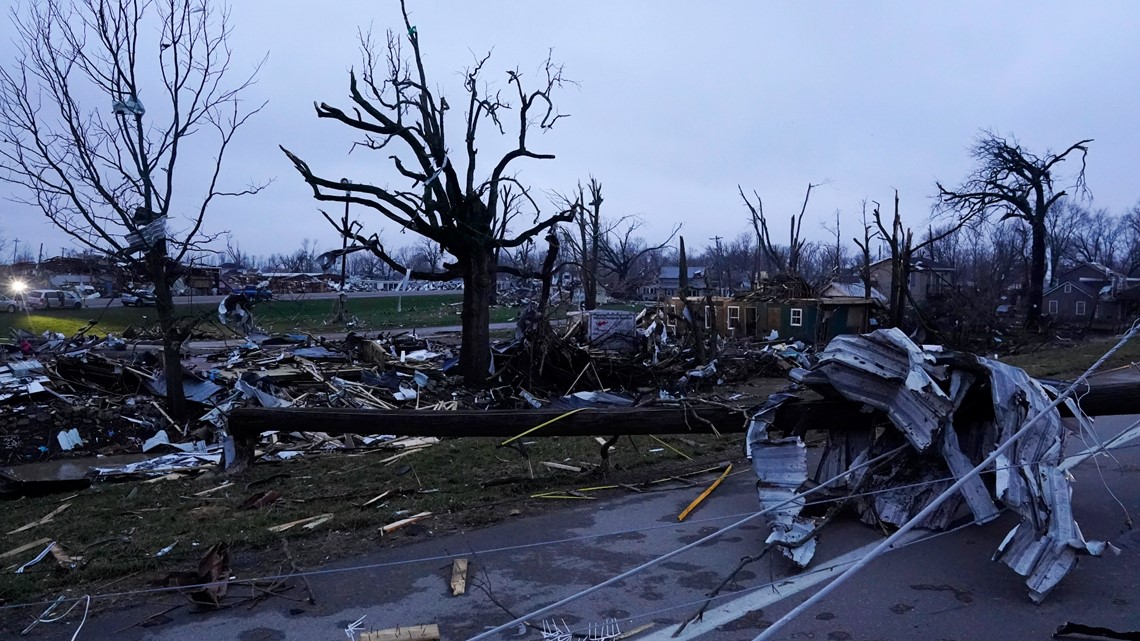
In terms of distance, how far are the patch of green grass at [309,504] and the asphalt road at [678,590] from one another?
500 mm

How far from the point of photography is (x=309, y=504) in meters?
7.74

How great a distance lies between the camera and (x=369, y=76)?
56.4ft

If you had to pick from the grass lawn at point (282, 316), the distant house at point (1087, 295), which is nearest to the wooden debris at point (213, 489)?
the grass lawn at point (282, 316)

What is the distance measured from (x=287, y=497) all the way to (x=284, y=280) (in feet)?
210

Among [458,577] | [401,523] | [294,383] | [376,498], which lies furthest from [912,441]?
[294,383]

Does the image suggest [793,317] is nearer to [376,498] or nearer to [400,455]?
[400,455]

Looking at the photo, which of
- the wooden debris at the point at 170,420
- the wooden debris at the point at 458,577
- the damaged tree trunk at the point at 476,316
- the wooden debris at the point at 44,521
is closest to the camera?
the wooden debris at the point at 458,577

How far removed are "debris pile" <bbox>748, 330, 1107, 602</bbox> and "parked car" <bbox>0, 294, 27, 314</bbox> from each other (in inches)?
1587

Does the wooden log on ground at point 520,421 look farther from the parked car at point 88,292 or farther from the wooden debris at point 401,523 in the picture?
the parked car at point 88,292

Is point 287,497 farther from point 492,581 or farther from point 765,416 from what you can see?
point 765,416

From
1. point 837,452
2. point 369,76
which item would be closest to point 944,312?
point 369,76

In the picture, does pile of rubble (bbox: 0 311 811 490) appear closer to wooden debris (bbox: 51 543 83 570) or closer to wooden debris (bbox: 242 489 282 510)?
wooden debris (bbox: 242 489 282 510)

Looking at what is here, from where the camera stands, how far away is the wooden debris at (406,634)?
4355 mm

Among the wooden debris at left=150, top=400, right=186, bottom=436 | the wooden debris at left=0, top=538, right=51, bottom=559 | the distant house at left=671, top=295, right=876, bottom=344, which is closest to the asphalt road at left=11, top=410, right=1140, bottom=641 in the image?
the wooden debris at left=0, top=538, right=51, bottom=559
